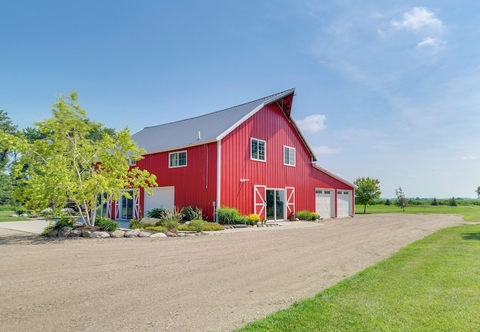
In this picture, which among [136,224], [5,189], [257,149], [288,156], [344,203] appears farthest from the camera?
[5,189]

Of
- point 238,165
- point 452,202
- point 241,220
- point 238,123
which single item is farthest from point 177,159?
point 452,202

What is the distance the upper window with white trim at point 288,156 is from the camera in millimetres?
20672

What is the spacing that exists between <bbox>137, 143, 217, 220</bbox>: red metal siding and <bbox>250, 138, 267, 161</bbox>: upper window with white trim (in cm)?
274

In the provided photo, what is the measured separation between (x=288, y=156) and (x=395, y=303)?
1695 centimetres

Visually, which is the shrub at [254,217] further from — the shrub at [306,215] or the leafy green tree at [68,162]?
the leafy green tree at [68,162]

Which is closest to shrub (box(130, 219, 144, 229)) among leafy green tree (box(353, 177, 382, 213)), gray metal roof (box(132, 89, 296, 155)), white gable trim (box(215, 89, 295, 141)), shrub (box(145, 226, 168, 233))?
shrub (box(145, 226, 168, 233))

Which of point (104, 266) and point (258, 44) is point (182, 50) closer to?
point (258, 44)

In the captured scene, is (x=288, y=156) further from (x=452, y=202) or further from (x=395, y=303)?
(x=452, y=202)

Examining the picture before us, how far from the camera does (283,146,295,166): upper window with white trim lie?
814 inches

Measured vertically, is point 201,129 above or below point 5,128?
below

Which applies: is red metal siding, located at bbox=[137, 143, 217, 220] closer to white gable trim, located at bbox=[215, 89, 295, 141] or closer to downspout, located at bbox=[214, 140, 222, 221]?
downspout, located at bbox=[214, 140, 222, 221]

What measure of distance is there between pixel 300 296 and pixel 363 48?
38.4 feet

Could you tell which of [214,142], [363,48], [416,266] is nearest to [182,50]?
[214,142]

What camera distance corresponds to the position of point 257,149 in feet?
61.3
